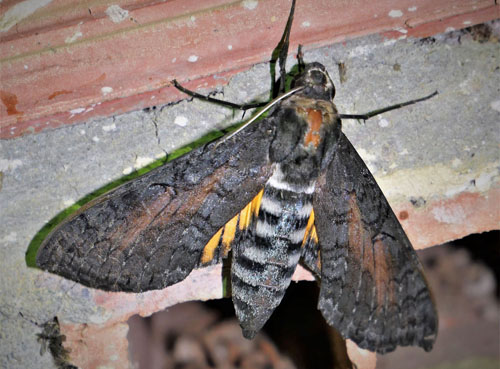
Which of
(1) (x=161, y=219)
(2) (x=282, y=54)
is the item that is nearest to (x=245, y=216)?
(1) (x=161, y=219)

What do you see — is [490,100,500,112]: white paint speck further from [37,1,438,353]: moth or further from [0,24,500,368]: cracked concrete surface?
[37,1,438,353]: moth

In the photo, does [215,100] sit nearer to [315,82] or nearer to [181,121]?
[181,121]

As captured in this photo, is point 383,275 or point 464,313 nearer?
point 383,275

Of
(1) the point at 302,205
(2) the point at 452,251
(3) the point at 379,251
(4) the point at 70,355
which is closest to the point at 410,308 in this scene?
(3) the point at 379,251

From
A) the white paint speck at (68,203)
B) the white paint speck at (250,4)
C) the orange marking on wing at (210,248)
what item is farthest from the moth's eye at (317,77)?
the white paint speck at (68,203)

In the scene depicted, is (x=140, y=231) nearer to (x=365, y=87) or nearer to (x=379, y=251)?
(x=379, y=251)
